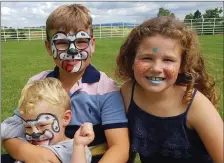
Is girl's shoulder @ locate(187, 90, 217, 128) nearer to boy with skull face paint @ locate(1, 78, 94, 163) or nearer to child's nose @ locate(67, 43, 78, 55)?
boy with skull face paint @ locate(1, 78, 94, 163)

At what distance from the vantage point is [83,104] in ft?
7.29

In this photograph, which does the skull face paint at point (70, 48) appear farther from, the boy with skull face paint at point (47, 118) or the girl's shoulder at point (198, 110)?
the girl's shoulder at point (198, 110)

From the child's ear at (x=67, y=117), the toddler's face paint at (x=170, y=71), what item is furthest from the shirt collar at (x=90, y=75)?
the toddler's face paint at (x=170, y=71)

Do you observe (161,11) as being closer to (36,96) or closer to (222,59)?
(36,96)

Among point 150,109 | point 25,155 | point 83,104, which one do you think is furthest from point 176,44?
point 25,155

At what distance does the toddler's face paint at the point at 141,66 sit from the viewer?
2.08 metres

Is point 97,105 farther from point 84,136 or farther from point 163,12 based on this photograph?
point 163,12

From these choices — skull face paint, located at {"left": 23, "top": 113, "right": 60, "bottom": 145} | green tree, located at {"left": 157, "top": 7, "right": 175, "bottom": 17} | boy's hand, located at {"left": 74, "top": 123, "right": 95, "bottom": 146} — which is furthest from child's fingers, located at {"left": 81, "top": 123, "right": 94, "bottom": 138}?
green tree, located at {"left": 157, "top": 7, "right": 175, "bottom": 17}

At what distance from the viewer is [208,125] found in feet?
6.82

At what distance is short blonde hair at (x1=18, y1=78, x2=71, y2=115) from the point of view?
81.3 inches

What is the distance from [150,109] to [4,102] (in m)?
4.08

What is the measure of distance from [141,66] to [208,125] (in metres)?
0.49

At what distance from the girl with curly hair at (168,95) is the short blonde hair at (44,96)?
0.40 metres

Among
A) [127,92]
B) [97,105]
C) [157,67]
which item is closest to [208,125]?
[157,67]
